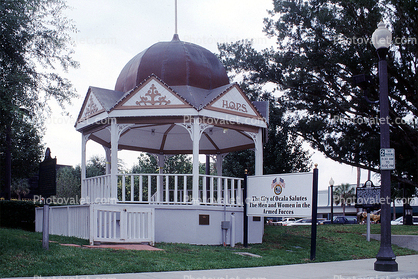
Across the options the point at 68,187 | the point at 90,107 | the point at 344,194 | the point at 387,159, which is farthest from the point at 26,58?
the point at 344,194

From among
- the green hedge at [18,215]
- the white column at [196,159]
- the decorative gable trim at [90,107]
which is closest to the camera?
the white column at [196,159]

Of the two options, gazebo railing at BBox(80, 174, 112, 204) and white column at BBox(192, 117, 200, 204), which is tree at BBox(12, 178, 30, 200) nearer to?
gazebo railing at BBox(80, 174, 112, 204)

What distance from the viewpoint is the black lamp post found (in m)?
10.1

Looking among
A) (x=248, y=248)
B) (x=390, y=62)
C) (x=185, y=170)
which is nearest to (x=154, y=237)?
(x=248, y=248)

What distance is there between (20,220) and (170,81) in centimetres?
891

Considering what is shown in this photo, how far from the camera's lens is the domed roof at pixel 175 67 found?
1567 centimetres

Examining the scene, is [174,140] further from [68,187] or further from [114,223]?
[68,187]

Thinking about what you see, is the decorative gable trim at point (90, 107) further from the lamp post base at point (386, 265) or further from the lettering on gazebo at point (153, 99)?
the lamp post base at point (386, 265)

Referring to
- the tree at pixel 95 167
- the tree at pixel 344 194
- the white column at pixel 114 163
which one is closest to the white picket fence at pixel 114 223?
the white column at pixel 114 163

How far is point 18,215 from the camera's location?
18.1m

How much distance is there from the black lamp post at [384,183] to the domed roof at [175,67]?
678 cm

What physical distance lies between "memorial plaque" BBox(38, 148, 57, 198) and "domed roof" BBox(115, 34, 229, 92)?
232 inches

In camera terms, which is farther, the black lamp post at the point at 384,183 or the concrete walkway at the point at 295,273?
the black lamp post at the point at 384,183

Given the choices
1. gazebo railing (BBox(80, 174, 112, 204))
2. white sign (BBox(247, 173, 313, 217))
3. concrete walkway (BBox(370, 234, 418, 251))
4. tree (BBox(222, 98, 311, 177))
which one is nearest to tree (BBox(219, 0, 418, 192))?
tree (BBox(222, 98, 311, 177))
